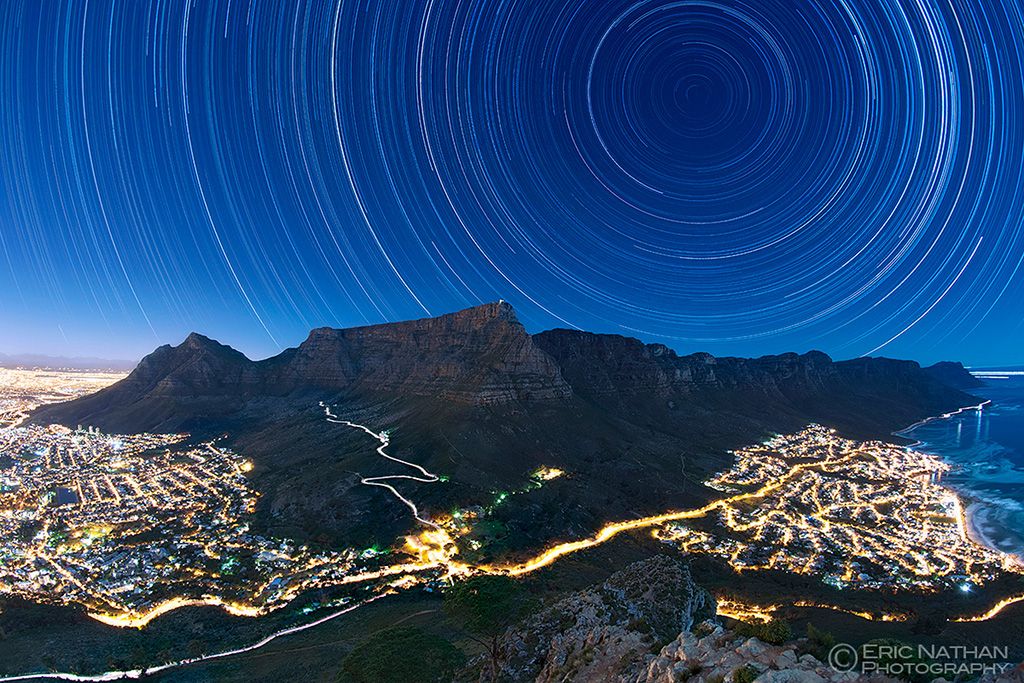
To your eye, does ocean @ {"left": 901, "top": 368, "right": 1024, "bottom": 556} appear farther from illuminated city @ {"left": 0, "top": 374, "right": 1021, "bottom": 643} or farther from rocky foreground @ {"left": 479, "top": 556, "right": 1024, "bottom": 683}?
rocky foreground @ {"left": 479, "top": 556, "right": 1024, "bottom": 683}

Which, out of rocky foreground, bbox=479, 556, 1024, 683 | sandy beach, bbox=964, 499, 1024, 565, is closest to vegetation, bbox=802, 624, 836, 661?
rocky foreground, bbox=479, 556, 1024, 683

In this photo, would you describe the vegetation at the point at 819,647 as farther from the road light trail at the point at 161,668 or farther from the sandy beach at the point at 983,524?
the sandy beach at the point at 983,524

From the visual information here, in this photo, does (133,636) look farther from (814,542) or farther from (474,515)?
(814,542)

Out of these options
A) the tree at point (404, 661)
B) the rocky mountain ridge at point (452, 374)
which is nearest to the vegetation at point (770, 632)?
the tree at point (404, 661)

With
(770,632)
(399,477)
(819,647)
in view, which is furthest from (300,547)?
(819,647)

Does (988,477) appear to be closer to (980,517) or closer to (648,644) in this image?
(980,517)

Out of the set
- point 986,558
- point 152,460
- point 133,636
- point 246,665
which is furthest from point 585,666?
point 152,460
